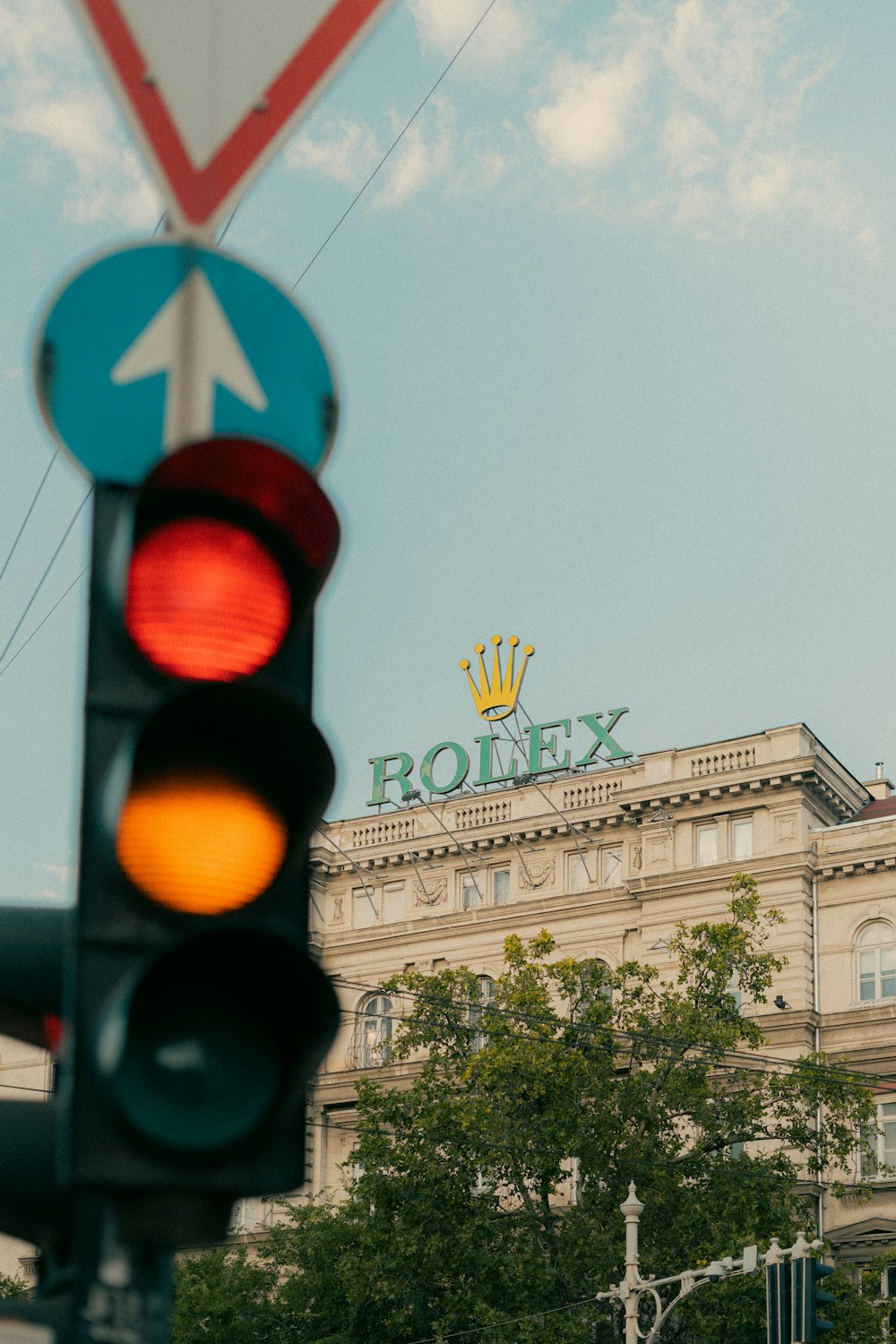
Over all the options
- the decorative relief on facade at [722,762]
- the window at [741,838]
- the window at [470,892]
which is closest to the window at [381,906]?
the window at [470,892]

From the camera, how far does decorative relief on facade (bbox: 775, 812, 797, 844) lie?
5253 centimetres

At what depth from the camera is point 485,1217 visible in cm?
3922

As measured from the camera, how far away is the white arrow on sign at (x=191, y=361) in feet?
10.1

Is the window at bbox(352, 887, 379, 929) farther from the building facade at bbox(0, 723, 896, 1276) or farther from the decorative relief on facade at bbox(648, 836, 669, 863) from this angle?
the decorative relief on facade at bbox(648, 836, 669, 863)

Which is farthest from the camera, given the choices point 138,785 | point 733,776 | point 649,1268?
point 733,776

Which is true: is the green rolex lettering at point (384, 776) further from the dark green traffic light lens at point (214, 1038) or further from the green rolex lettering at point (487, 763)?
the dark green traffic light lens at point (214, 1038)

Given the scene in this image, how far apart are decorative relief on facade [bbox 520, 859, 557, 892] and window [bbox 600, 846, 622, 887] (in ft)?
5.10

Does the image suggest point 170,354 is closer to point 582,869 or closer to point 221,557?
point 221,557

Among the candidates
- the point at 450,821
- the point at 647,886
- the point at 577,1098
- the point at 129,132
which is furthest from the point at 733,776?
the point at 129,132

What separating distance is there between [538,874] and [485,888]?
1.85 m

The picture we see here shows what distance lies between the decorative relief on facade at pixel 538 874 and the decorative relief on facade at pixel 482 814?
173cm

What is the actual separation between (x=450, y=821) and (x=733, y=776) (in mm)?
10166

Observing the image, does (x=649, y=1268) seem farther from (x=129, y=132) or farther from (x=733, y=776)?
(x=129, y=132)

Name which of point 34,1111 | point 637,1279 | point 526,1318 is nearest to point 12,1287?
point 526,1318
